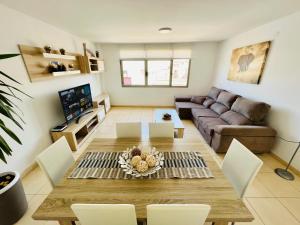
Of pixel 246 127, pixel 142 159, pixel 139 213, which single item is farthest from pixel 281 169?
pixel 139 213

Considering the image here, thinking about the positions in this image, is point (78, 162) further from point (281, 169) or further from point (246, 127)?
point (281, 169)

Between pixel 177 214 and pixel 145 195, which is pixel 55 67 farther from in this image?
pixel 177 214

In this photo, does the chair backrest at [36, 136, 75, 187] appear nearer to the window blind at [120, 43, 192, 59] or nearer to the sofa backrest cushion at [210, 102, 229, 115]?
the sofa backrest cushion at [210, 102, 229, 115]

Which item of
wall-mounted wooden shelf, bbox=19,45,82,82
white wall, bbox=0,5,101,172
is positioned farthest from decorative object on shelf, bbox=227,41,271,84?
white wall, bbox=0,5,101,172

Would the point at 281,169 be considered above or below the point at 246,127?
below

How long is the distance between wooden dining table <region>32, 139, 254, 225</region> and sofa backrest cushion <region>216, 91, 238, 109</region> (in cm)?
276

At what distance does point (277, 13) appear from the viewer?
2230 millimetres

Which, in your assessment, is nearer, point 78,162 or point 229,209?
point 229,209

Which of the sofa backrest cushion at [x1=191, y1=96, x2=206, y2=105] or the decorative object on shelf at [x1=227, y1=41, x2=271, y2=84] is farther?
the sofa backrest cushion at [x1=191, y1=96, x2=206, y2=105]

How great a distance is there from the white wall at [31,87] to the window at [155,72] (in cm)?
245

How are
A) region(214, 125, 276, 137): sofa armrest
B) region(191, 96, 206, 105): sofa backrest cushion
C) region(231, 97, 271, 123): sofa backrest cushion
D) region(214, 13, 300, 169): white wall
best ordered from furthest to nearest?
region(191, 96, 206, 105): sofa backrest cushion < region(231, 97, 271, 123): sofa backrest cushion < region(214, 125, 276, 137): sofa armrest < region(214, 13, 300, 169): white wall

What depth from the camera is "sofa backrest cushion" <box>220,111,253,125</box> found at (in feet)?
8.79

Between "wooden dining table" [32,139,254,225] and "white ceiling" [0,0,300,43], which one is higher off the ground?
"white ceiling" [0,0,300,43]

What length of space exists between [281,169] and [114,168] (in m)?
2.69
